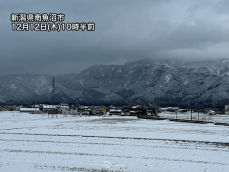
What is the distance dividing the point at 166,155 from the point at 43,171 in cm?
1125

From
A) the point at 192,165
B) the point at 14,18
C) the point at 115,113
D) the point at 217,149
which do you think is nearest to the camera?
the point at 192,165

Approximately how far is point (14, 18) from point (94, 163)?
30285mm

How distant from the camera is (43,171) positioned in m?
17.1

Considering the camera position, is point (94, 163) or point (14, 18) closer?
point (94, 163)

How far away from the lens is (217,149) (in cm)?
2656

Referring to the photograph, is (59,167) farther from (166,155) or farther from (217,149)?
(217,149)

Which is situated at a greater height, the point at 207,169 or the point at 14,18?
the point at 14,18

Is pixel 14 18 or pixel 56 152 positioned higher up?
pixel 14 18

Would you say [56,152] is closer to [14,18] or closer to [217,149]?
[217,149]

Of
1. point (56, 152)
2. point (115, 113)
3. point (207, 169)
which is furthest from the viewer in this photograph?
point (115, 113)

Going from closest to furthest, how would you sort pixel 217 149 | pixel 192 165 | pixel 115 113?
pixel 192 165, pixel 217 149, pixel 115 113

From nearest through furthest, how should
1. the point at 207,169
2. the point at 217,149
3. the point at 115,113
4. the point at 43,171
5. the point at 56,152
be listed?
the point at 43,171 → the point at 207,169 → the point at 56,152 → the point at 217,149 → the point at 115,113

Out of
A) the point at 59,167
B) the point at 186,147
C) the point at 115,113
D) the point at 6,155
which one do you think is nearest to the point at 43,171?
the point at 59,167

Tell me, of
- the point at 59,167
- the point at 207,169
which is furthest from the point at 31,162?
the point at 207,169
